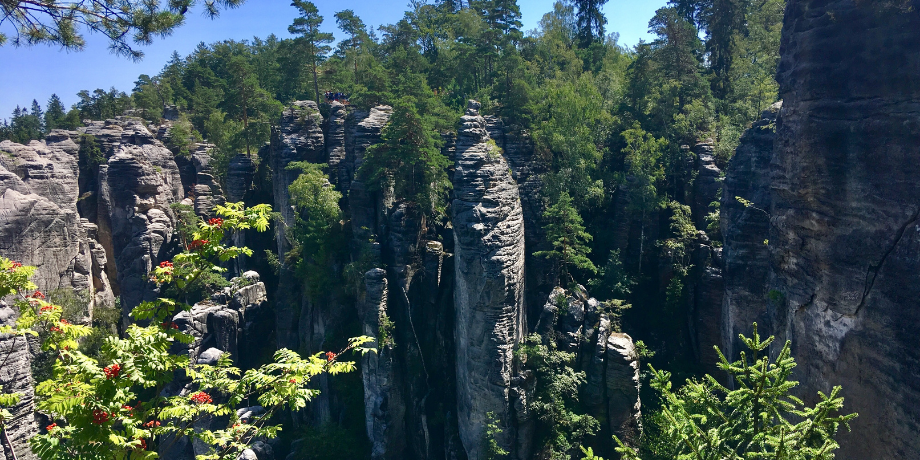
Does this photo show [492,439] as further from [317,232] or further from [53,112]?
[53,112]

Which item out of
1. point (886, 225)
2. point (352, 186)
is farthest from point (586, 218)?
point (886, 225)

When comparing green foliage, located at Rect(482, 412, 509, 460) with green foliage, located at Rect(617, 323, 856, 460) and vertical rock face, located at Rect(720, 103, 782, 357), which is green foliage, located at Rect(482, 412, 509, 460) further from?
green foliage, located at Rect(617, 323, 856, 460)

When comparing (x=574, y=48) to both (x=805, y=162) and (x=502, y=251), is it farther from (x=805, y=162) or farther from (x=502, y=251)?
(x=805, y=162)

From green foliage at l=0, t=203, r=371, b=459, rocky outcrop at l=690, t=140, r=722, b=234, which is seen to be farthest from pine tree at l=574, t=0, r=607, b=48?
green foliage at l=0, t=203, r=371, b=459

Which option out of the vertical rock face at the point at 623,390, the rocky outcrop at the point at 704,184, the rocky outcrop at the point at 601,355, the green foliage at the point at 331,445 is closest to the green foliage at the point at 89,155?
the green foliage at the point at 331,445

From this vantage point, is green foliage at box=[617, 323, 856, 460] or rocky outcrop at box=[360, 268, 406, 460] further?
rocky outcrop at box=[360, 268, 406, 460]
